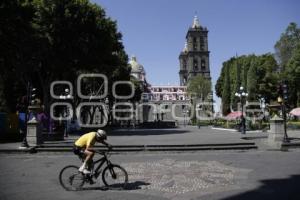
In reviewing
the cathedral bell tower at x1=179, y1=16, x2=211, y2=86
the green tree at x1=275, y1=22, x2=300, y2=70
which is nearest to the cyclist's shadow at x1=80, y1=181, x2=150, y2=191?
the green tree at x1=275, y1=22, x2=300, y2=70

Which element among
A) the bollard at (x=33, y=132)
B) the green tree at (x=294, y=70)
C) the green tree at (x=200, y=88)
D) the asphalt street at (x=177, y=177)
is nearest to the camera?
the asphalt street at (x=177, y=177)

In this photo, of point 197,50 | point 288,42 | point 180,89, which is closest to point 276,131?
point 288,42

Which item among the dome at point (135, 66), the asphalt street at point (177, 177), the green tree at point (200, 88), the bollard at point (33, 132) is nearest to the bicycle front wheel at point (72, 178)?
the asphalt street at point (177, 177)

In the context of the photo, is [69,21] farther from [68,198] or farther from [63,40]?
[68,198]

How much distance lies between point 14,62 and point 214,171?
2657cm

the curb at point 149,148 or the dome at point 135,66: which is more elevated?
the dome at point 135,66

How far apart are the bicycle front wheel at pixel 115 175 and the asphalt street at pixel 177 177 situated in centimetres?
26

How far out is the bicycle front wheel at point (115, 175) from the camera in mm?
11234

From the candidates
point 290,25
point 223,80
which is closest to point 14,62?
point 290,25

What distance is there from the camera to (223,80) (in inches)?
3841

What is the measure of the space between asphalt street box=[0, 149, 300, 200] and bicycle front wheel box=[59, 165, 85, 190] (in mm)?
191

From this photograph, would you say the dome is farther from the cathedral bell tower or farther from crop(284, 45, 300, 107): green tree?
crop(284, 45, 300, 107): green tree

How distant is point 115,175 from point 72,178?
1109mm

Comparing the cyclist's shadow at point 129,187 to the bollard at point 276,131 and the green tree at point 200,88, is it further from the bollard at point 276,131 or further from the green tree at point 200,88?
the green tree at point 200,88
